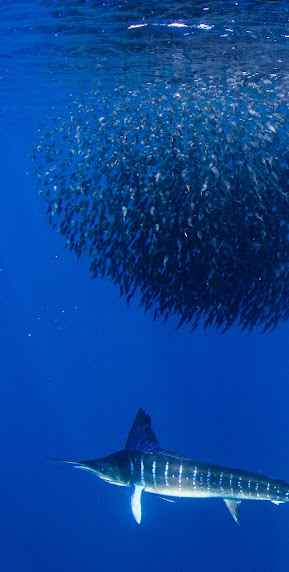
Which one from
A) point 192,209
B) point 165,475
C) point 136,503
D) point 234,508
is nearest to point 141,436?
point 165,475

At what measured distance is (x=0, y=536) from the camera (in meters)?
16.5

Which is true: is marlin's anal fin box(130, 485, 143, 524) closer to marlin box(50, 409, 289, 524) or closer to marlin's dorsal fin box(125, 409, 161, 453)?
marlin box(50, 409, 289, 524)

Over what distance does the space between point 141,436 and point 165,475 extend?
26.0 inches

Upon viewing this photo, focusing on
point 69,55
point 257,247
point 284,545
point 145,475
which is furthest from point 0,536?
point 69,55

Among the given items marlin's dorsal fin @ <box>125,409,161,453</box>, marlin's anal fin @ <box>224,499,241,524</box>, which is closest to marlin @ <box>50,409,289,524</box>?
marlin's dorsal fin @ <box>125,409,161,453</box>

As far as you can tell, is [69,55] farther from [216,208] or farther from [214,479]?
[214,479]

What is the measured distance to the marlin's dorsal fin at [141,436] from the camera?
22.2 feet

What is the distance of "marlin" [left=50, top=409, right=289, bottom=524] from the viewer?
267 inches

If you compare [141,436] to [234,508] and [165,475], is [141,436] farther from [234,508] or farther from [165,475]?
[234,508]

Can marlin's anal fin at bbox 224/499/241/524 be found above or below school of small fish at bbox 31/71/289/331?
below

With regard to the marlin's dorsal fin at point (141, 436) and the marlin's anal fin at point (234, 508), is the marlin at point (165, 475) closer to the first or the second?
the marlin's dorsal fin at point (141, 436)

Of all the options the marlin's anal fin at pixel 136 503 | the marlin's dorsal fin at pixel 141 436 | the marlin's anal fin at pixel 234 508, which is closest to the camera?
the marlin's dorsal fin at pixel 141 436

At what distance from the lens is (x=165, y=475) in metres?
6.89

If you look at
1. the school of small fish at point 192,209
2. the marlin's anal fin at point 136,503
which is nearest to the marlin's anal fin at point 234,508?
the marlin's anal fin at point 136,503
